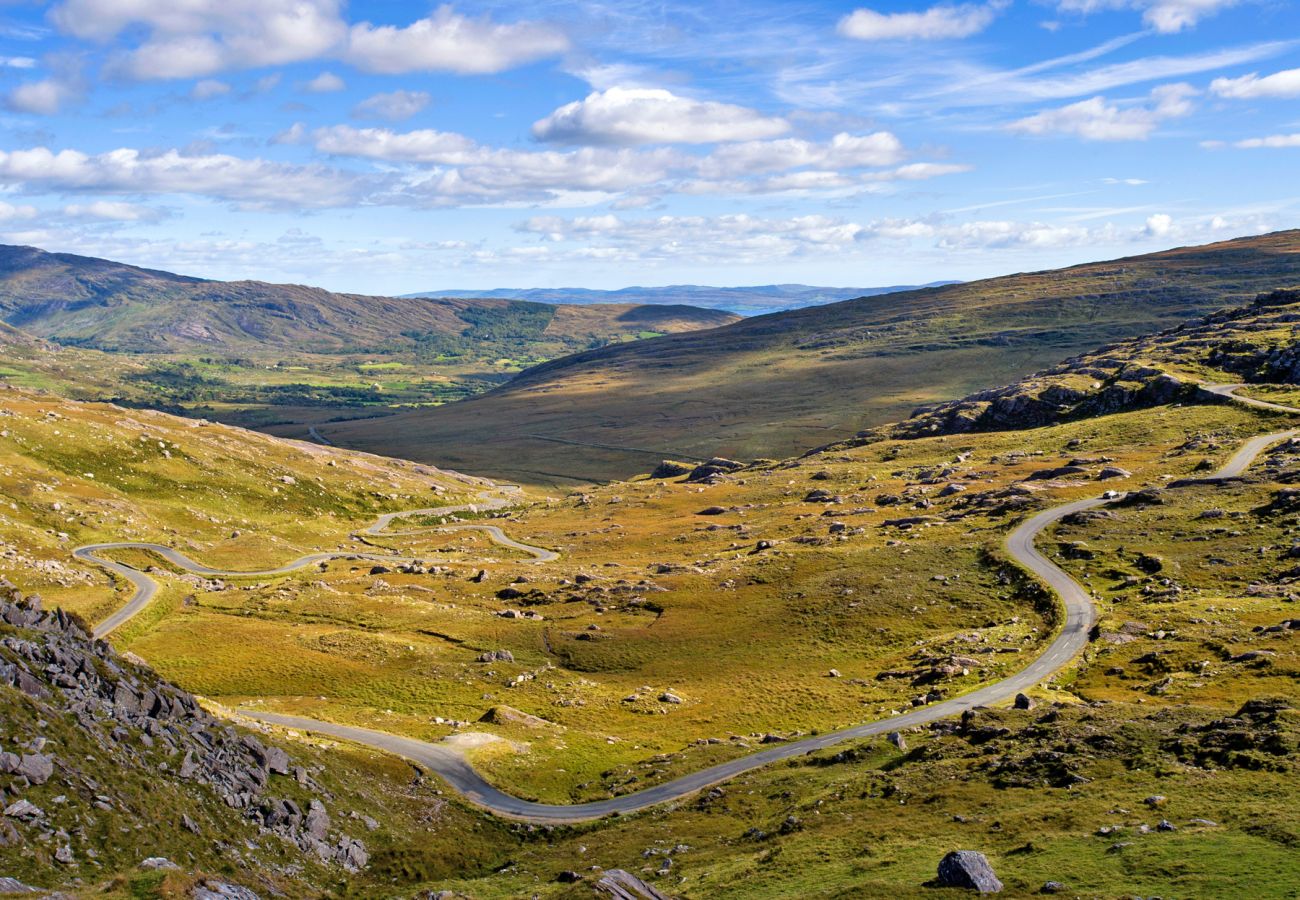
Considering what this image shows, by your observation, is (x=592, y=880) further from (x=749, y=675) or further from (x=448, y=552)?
(x=448, y=552)

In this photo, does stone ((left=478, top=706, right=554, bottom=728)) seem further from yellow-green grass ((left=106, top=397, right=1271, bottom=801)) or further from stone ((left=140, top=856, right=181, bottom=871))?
stone ((left=140, top=856, right=181, bottom=871))

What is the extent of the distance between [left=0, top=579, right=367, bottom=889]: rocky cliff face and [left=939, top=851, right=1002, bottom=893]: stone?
2701 centimetres

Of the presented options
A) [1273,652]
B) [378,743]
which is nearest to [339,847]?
[378,743]

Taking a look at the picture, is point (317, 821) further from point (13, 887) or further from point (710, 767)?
point (710, 767)

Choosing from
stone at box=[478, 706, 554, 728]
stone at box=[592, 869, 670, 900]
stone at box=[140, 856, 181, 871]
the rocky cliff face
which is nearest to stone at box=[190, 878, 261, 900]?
stone at box=[140, 856, 181, 871]

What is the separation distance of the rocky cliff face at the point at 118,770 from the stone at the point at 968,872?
88.6 ft

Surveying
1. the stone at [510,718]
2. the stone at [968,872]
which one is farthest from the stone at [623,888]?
the stone at [510,718]

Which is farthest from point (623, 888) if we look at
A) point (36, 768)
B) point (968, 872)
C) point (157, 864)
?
point (36, 768)

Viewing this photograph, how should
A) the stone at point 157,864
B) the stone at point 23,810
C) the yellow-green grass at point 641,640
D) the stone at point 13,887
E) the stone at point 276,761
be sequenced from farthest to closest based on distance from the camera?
the yellow-green grass at point 641,640 < the stone at point 276,761 < the stone at point 157,864 < the stone at point 23,810 < the stone at point 13,887

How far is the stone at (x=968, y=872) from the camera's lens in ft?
114

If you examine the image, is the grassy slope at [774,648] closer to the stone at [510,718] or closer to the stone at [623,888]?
the stone at [510,718]

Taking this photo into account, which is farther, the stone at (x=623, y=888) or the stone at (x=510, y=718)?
the stone at (x=510, y=718)

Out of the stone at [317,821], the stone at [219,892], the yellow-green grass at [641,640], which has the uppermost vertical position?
the stone at [219,892]

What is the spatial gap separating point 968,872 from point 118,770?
33.8 metres
